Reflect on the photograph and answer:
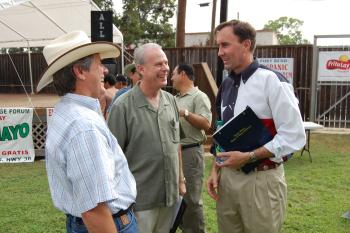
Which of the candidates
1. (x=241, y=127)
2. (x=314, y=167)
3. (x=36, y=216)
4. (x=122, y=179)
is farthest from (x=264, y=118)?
(x=314, y=167)

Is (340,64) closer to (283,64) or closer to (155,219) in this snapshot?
(283,64)

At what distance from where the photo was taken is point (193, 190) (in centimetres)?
454

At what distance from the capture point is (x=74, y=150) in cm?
177

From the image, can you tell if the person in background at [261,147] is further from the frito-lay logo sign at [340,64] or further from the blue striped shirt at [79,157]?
the frito-lay logo sign at [340,64]

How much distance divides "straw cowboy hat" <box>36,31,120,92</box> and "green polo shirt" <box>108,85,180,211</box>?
36.5 inches

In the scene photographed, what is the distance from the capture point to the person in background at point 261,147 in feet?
8.54

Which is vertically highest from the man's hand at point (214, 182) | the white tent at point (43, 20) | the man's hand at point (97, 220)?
the white tent at point (43, 20)

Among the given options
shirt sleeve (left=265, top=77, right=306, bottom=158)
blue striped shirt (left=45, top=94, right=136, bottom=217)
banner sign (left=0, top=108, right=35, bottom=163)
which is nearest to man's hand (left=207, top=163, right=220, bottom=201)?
shirt sleeve (left=265, top=77, right=306, bottom=158)

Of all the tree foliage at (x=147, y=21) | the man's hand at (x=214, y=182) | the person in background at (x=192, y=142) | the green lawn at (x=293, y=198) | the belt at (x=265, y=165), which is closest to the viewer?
the belt at (x=265, y=165)

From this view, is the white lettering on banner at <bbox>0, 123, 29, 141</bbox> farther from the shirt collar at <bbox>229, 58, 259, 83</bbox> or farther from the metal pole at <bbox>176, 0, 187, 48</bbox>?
the metal pole at <bbox>176, 0, 187, 48</bbox>

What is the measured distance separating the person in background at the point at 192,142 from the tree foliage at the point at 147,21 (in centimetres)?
2875

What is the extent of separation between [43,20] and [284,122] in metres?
13.9

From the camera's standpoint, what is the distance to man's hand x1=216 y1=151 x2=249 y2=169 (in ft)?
8.75

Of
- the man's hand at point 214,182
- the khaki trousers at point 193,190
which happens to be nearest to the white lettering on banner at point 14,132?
the khaki trousers at point 193,190
